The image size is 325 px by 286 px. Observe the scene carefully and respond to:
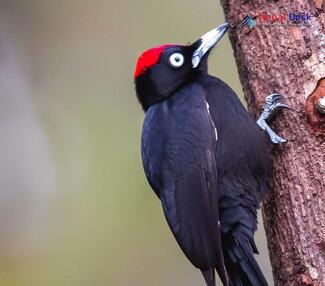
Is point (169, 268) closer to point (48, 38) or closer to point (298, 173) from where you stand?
point (48, 38)

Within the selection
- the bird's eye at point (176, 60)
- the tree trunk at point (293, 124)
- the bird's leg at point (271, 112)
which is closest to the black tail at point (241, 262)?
the tree trunk at point (293, 124)

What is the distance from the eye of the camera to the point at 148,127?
4352mm

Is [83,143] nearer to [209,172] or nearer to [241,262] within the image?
[209,172]

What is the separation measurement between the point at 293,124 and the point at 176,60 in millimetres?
1039

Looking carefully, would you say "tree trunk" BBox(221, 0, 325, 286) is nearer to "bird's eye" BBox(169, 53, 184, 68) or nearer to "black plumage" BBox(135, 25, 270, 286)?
"black plumage" BBox(135, 25, 270, 286)

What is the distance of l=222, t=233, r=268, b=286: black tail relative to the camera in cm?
382

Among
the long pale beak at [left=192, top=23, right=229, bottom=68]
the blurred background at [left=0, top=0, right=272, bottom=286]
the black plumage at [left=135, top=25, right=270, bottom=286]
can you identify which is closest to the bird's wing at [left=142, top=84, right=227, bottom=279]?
the black plumage at [left=135, top=25, right=270, bottom=286]

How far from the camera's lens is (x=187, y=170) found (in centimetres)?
403

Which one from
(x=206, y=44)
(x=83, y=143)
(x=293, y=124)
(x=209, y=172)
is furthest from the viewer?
(x=83, y=143)

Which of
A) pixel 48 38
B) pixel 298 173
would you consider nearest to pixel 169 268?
pixel 48 38

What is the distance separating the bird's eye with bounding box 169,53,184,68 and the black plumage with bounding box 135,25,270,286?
0.45 ft

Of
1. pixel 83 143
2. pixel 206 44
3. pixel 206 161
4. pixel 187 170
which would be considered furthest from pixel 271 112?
pixel 83 143

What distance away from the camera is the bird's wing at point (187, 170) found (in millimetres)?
3840

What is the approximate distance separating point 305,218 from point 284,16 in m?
1.17
